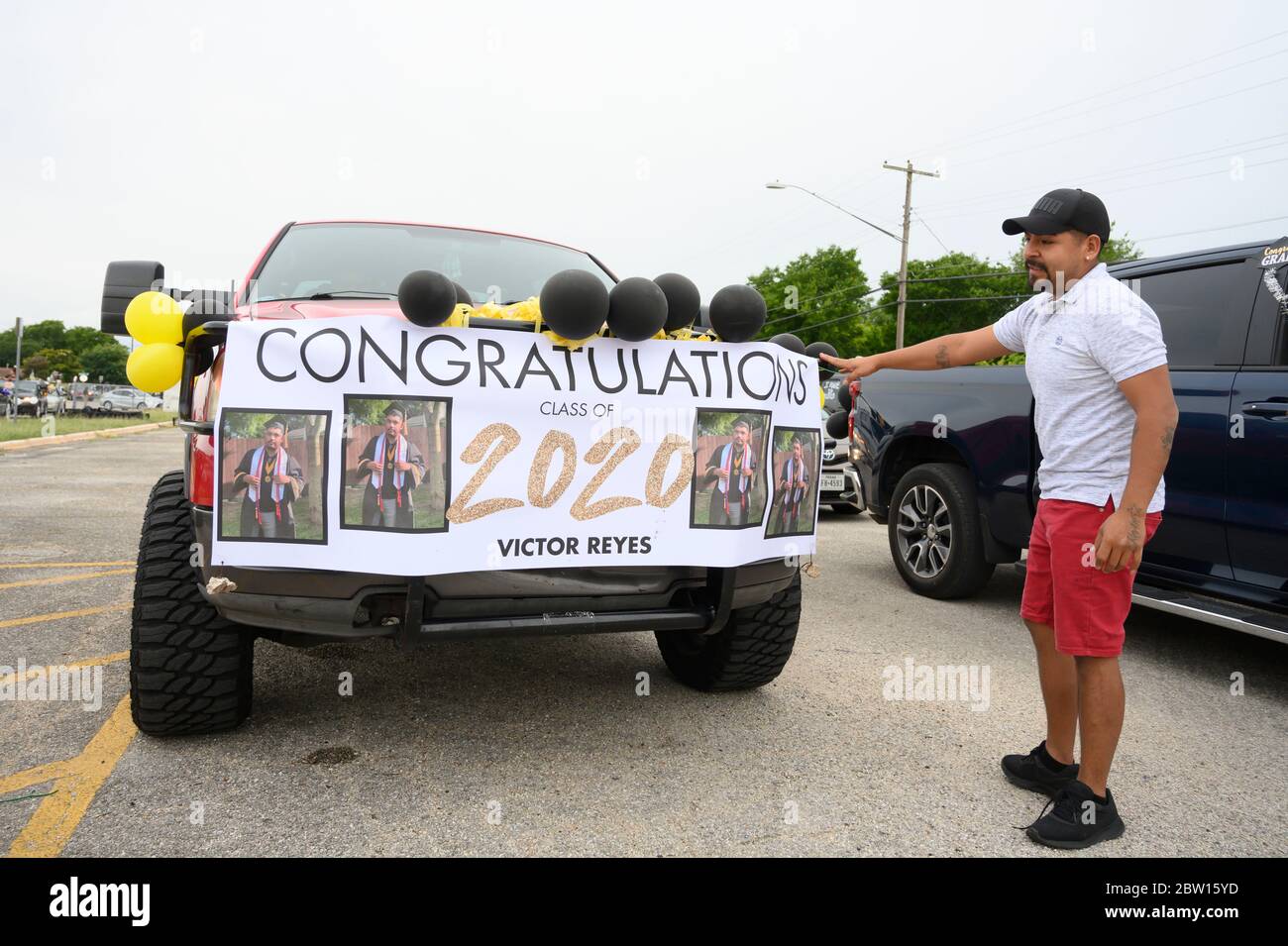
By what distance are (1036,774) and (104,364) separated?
11313 cm

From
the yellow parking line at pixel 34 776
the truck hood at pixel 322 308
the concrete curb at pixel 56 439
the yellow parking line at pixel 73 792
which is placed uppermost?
the truck hood at pixel 322 308

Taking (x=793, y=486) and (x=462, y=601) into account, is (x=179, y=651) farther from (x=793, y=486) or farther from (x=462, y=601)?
(x=793, y=486)

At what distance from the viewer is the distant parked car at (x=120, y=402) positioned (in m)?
38.7

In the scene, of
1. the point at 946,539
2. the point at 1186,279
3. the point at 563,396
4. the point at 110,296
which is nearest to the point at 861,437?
the point at 946,539

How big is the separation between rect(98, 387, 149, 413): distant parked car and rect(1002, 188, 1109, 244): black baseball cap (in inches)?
1685

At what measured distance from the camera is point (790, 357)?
115 inches

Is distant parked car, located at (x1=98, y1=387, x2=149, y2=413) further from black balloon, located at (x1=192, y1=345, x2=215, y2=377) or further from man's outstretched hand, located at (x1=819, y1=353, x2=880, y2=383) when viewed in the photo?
man's outstretched hand, located at (x1=819, y1=353, x2=880, y2=383)

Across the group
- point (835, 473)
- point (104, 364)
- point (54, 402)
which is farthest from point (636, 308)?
point (104, 364)

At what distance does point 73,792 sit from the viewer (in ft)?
8.36

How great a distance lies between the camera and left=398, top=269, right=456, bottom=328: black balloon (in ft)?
7.86

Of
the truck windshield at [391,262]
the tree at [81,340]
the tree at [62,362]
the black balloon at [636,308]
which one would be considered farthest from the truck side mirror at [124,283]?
the tree at [81,340]

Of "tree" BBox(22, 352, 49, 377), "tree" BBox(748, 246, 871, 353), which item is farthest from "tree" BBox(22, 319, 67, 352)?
"tree" BBox(748, 246, 871, 353)

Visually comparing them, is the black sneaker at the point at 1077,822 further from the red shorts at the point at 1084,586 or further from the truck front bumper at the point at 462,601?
the truck front bumper at the point at 462,601

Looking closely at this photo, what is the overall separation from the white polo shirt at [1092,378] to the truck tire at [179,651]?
2.47 m
